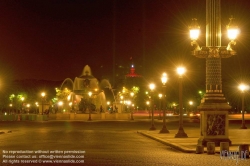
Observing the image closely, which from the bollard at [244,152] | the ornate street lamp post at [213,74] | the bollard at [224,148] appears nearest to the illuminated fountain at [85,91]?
the ornate street lamp post at [213,74]

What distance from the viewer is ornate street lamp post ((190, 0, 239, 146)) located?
2383cm

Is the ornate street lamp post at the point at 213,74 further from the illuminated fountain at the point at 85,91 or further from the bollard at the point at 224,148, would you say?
the illuminated fountain at the point at 85,91

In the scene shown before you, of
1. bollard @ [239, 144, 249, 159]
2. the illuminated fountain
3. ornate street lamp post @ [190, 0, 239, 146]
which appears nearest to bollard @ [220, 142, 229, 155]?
bollard @ [239, 144, 249, 159]

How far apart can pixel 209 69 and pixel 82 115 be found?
57.2 meters

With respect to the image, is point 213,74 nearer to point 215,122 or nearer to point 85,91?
point 215,122

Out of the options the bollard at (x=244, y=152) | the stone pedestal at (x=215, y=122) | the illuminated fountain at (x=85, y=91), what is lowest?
the bollard at (x=244, y=152)

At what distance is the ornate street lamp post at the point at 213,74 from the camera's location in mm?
23828

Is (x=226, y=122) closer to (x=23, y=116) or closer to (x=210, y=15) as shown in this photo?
(x=210, y=15)

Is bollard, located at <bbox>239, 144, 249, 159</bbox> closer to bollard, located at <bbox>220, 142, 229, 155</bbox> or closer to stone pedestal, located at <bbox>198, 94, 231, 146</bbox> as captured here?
bollard, located at <bbox>220, 142, 229, 155</bbox>

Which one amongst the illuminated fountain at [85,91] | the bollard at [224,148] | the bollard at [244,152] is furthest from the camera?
the illuminated fountain at [85,91]

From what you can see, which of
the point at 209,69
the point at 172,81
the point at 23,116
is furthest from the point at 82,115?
the point at 209,69

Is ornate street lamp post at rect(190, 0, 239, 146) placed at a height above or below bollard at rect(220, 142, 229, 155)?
above

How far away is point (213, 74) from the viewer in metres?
24.4

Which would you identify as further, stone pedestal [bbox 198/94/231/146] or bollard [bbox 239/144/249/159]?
stone pedestal [bbox 198/94/231/146]
